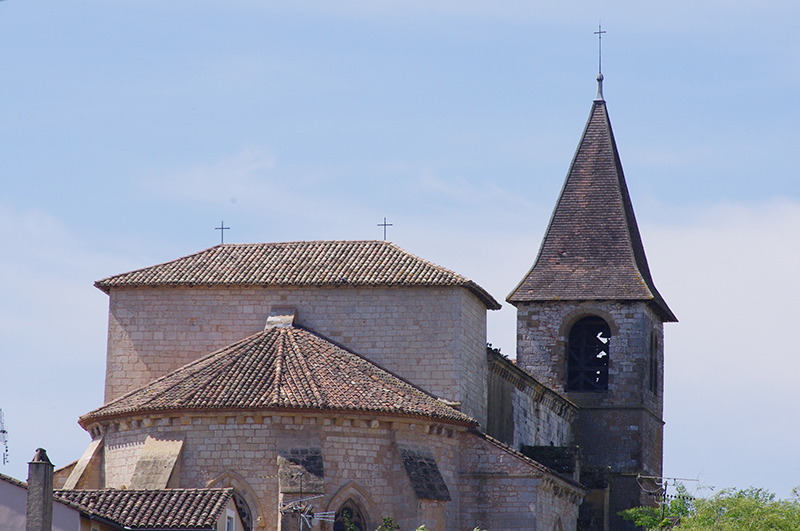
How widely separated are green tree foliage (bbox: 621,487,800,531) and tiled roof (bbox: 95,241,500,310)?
730 cm

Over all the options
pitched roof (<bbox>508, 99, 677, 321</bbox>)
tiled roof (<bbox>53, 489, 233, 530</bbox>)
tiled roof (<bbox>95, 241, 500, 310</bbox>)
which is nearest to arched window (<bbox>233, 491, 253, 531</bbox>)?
tiled roof (<bbox>53, 489, 233, 530</bbox>)

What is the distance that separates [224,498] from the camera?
26250mm

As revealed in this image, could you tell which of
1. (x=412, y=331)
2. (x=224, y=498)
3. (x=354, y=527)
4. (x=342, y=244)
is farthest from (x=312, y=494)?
(x=342, y=244)

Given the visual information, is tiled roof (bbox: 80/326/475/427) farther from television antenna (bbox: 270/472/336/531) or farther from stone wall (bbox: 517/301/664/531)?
stone wall (bbox: 517/301/664/531)

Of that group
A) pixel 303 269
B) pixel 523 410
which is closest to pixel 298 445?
pixel 303 269

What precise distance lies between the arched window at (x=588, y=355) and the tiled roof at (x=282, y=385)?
13092mm

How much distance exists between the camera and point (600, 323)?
46250mm

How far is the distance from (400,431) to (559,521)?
5.44 meters

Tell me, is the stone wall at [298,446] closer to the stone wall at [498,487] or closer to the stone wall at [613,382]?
the stone wall at [498,487]

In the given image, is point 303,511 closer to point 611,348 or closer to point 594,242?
point 611,348

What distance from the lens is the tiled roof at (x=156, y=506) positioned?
25.2 meters

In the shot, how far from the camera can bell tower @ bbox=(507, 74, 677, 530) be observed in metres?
44.9

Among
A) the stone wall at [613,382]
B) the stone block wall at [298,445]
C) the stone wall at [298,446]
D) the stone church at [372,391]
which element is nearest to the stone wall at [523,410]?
the stone church at [372,391]

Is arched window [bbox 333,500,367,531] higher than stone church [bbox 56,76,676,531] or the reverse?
the reverse
